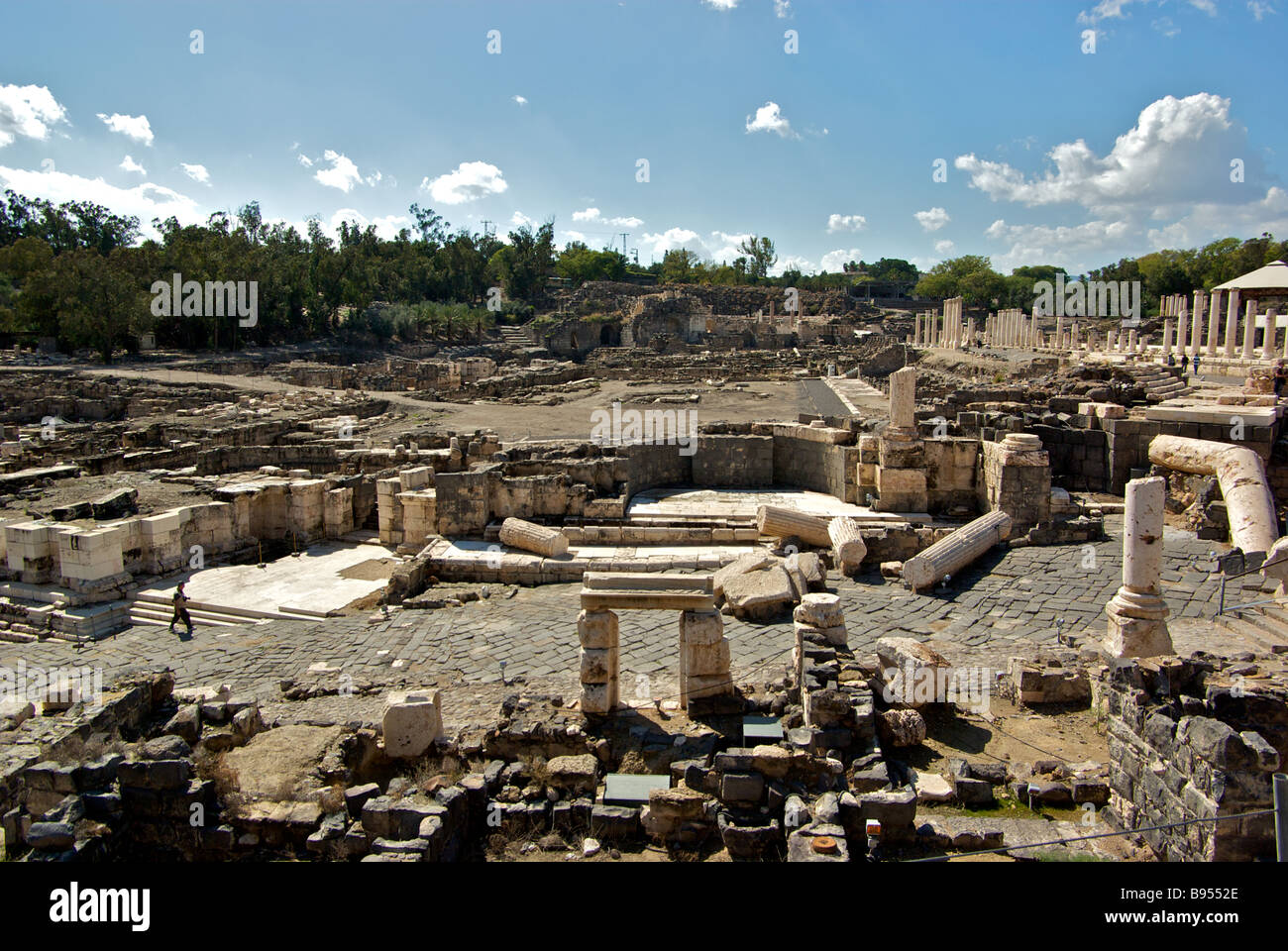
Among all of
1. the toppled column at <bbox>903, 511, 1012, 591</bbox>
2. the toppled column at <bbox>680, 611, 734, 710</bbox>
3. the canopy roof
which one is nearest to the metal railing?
the toppled column at <bbox>903, 511, 1012, 591</bbox>

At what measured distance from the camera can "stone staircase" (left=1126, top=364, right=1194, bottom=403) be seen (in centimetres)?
1953

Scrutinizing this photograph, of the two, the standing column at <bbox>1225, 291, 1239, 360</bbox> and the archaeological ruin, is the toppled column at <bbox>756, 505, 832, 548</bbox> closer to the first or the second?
the archaeological ruin

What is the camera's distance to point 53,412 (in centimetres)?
3116

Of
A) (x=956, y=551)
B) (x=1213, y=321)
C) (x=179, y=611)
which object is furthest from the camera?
(x=1213, y=321)

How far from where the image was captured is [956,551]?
12469mm

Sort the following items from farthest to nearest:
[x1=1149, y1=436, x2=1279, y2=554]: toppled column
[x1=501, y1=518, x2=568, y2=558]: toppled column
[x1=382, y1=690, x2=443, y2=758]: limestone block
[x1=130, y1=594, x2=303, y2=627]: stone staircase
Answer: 1. [x1=501, y1=518, x2=568, y2=558]: toppled column
2. [x1=130, y1=594, x2=303, y2=627]: stone staircase
3. [x1=1149, y1=436, x2=1279, y2=554]: toppled column
4. [x1=382, y1=690, x2=443, y2=758]: limestone block

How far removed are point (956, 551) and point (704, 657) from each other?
587 centimetres

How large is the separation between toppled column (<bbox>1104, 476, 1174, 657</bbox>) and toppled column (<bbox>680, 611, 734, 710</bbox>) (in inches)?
161

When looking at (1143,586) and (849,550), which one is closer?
(1143,586)

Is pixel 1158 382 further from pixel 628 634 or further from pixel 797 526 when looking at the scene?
pixel 628 634

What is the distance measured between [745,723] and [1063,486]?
11.6 metres

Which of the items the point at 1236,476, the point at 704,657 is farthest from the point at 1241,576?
the point at 704,657

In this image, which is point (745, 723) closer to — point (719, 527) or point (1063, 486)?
point (719, 527)

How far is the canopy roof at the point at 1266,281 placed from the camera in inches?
1045
